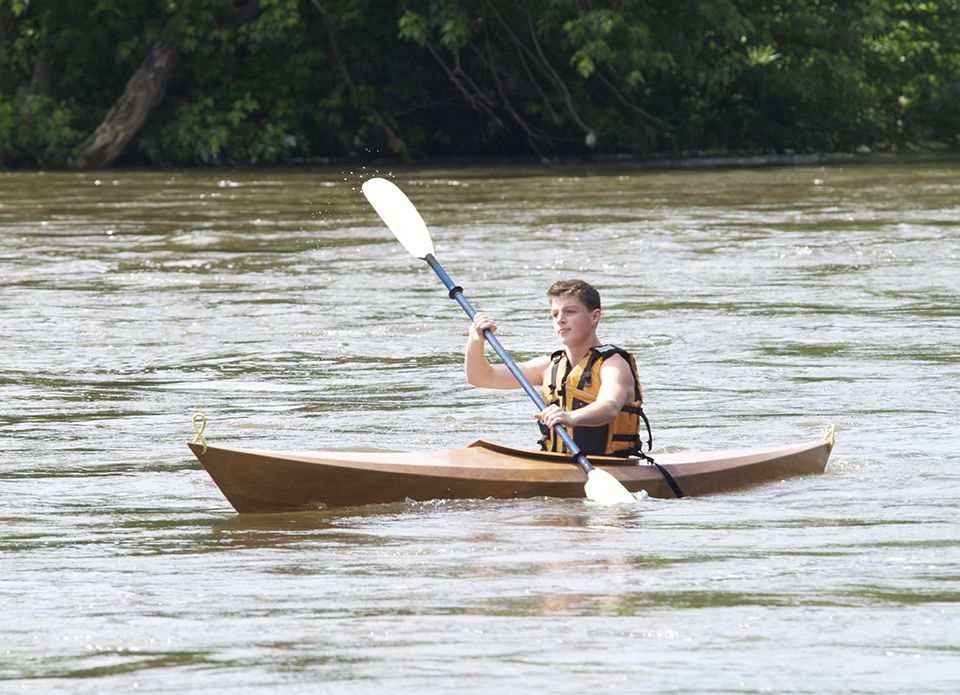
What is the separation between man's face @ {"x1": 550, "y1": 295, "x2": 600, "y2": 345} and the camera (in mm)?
5977

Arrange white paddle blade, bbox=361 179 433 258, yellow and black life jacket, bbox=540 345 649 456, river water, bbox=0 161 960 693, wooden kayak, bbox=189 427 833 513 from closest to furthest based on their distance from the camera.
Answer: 1. river water, bbox=0 161 960 693
2. wooden kayak, bbox=189 427 833 513
3. yellow and black life jacket, bbox=540 345 649 456
4. white paddle blade, bbox=361 179 433 258

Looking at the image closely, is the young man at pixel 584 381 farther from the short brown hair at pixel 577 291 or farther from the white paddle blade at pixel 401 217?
the white paddle blade at pixel 401 217

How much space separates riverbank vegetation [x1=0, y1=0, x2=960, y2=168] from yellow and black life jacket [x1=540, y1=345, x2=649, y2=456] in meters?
16.7

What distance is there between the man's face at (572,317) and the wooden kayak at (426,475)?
14.4 inches

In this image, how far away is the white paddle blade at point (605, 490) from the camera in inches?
227

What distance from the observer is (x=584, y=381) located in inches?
239

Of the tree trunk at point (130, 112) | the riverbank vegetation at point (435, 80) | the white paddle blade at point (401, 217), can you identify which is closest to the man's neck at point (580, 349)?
the white paddle blade at point (401, 217)

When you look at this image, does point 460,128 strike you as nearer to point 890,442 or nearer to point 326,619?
point 890,442

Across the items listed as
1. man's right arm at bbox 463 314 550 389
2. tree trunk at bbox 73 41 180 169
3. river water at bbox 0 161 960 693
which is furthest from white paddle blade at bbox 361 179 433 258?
tree trunk at bbox 73 41 180 169


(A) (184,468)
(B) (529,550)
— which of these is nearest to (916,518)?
(B) (529,550)

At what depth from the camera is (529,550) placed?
5090mm

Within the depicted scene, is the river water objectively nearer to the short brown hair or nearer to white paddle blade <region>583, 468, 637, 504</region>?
→ white paddle blade <region>583, 468, 637, 504</region>

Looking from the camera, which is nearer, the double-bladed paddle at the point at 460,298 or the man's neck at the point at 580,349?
the double-bladed paddle at the point at 460,298

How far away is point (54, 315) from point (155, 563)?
615 cm
